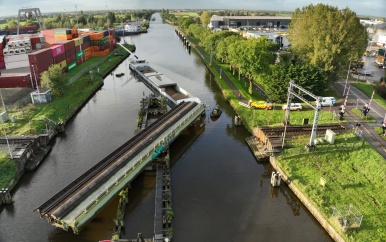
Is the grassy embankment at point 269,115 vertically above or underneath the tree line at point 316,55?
underneath

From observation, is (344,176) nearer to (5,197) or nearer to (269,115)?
(269,115)

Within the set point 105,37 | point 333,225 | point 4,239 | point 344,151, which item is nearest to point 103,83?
point 105,37

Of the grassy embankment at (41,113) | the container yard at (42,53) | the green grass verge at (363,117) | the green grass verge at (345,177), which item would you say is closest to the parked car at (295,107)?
the green grass verge at (363,117)

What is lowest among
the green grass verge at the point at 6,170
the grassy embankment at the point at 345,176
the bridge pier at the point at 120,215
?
the bridge pier at the point at 120,215

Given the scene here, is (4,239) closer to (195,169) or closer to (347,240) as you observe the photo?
(195,169)

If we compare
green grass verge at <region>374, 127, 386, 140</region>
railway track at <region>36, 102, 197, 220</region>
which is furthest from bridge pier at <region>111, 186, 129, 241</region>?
green grass verge at <region>374, 127, 386, 140</region>

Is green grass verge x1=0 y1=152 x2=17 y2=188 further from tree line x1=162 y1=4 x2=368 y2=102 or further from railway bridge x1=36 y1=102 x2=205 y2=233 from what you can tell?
tree line x1=162 y1=4 x2=368 y2=102

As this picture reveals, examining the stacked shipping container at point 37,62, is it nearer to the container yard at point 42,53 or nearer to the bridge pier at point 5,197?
the container yard at point 42,53
